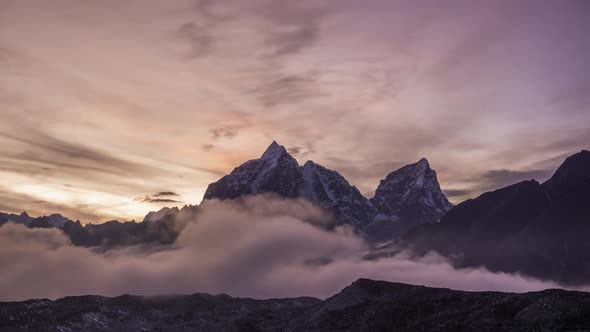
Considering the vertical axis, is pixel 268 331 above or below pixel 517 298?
below

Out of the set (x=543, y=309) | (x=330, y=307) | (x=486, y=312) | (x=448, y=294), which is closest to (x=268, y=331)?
(x=330, y=307)

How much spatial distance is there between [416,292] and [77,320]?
10641cm

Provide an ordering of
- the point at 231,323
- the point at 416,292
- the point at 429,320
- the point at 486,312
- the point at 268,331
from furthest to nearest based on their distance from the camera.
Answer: the point at 231,323
the point at 268,331
the point at 416,292
the point at 429,320
the point at 486,312

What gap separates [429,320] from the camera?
4208 inches

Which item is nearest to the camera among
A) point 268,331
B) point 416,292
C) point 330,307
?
point 416,292

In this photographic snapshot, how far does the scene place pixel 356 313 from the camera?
453 feet

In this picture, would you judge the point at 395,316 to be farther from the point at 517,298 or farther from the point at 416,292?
the point at 517,298

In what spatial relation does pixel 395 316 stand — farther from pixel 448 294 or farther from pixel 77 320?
pixel 77 320

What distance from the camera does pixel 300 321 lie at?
15500cm

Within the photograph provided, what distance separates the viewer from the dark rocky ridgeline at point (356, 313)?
8812 centimetres

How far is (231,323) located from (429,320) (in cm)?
8877

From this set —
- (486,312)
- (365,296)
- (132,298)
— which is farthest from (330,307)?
(132,298)

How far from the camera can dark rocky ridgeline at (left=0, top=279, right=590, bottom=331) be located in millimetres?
88125

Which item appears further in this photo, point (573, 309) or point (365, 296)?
point (365, 296)
